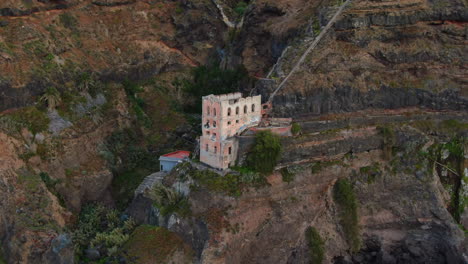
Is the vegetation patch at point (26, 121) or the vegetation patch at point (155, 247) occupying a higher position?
the vegetation patch at point (26, 121)

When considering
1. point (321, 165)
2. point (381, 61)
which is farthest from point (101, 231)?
point (381, 61)

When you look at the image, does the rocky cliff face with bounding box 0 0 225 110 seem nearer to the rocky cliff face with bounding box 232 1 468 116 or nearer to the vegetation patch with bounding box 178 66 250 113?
the vegetation patch with bounding box 178 66 250 113

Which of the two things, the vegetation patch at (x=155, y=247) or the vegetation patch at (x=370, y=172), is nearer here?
the vegetation patch at (x=155, y=247)

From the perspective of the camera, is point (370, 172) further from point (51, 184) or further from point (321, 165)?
point (51, 184)

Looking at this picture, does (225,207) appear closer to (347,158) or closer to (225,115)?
(225,115)

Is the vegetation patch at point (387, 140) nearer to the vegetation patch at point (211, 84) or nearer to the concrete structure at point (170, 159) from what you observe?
the concrete structure at point (170, 159)

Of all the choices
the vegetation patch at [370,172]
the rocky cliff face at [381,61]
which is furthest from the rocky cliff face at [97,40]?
the vegetation patch at [370,172]

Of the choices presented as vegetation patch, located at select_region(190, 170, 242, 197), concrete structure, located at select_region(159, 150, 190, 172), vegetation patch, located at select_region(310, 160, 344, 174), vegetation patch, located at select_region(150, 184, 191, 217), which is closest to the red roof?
concrete structure, located at select_region(159, 150, 190, 172)

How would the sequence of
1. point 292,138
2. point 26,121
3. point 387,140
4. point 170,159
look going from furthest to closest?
point 170,159 < point 26,121 < point 387,140 < point 292,138
